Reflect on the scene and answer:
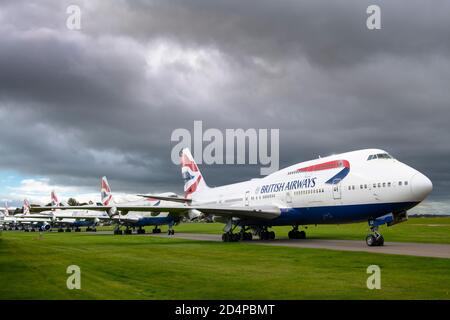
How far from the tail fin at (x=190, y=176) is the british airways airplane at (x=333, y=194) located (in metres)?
8.86

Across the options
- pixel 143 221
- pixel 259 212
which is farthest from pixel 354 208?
pixel 143 221

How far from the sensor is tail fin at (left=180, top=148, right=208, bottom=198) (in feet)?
159

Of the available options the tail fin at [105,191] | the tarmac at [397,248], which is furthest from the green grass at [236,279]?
the tail fin at [105,191]

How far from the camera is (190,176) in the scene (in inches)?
1959

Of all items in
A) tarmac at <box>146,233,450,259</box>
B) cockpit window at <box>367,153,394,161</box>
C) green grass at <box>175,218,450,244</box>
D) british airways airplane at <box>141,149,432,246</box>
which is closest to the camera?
tarmac at <box>146,233,450,259</box>

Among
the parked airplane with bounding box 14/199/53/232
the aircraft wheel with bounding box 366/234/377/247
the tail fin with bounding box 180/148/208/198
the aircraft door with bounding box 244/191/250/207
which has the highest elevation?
the tail fin with bounding box 180/148/208/198

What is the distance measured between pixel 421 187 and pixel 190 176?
30.4m

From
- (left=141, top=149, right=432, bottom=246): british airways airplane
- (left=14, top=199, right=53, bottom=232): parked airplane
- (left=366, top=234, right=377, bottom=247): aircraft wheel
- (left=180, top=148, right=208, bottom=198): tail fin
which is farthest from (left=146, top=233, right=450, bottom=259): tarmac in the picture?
(left=14, top=199, right=53, bottom=232): parked airplane

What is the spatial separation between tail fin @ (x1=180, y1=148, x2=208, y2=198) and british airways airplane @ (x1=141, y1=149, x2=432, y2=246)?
29.1 ft

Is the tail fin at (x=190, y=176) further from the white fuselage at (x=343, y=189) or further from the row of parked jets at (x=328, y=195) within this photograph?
the white fuselage at (x=343, y=189)

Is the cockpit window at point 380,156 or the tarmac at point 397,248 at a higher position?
the cockpit window at point 380,156

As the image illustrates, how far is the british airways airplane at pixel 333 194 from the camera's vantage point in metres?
23.5

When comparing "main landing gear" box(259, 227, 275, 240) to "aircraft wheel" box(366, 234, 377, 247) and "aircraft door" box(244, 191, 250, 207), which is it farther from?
"aircraft wheel" box(366, 234, 377, 247)
